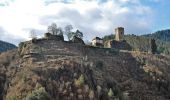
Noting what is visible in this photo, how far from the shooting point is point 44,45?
12825 cm

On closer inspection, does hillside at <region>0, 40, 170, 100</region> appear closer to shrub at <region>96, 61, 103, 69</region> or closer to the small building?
shrub at <region>96, 61, 103, 69</region>

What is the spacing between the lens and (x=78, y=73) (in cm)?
11650

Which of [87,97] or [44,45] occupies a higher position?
[44,45]

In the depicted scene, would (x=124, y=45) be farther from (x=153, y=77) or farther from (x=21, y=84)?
(x=21, y=84)

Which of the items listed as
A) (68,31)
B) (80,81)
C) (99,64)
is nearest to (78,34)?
(68,31)

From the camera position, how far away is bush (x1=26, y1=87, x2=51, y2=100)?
99.7 m

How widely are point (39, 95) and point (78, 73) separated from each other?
19.0 metres

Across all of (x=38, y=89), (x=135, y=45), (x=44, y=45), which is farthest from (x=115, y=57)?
(x=135, y=45)

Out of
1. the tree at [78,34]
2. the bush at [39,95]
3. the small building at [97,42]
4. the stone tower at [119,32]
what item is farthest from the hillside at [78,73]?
the stone tower at [119,32]

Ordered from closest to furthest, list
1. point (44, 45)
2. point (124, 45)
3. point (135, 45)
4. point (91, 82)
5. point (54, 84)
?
point (54, 84), point (91, 82), point (44, 45), point (124, 45), point (135, 45)

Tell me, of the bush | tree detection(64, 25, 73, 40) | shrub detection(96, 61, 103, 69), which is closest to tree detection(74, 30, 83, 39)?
tree detection(64, 25, 73, 40)

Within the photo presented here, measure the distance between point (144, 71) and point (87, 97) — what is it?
3178 cm

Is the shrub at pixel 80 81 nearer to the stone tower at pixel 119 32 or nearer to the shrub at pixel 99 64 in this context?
the shrub at pixel 99 64

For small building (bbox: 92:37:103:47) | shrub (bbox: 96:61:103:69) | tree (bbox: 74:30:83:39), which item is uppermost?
tree (bbox: 74:30:83:39)
